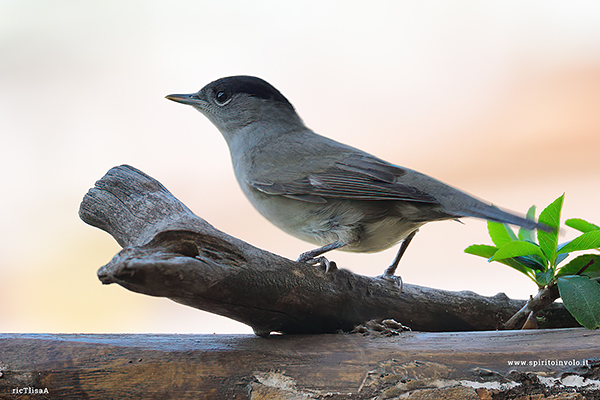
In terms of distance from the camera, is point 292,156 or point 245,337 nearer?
point 245,337

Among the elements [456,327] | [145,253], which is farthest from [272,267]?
[456,327]

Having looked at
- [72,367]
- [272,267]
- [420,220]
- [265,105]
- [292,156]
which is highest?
[265,105]

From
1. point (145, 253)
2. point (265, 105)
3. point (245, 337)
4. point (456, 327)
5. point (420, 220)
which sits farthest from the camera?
point (265, 105)

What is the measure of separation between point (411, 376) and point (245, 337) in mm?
580

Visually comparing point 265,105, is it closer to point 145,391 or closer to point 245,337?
point 245,337

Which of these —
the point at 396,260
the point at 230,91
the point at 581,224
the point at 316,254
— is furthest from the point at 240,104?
the point at 581,224

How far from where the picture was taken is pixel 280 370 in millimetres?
1510

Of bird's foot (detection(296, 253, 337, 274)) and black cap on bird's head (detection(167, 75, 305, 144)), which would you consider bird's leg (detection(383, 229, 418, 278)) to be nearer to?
bird's foot (detection(296, 253, 337, 274))

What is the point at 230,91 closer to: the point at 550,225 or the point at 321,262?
the point at 321,262

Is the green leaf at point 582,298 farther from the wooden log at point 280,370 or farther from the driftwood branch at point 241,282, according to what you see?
the driftwood branch at point 241,282

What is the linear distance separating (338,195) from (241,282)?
27.0 inches

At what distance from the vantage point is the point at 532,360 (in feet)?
5.00

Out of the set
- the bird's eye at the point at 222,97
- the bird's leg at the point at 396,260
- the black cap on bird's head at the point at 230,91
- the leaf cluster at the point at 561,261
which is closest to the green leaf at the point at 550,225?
the leaf cluster at the point at 561,261

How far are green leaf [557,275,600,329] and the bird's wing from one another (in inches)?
22.1
